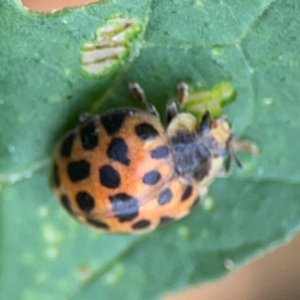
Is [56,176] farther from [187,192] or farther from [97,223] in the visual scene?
[187,192]

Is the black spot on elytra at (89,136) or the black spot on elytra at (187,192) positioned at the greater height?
the black spot on elytra at (89,136)

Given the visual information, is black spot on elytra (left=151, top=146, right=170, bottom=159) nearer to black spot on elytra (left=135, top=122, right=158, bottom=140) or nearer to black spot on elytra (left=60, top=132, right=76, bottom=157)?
black spot on elytra (left=135, top=122, right=158, bottom=140)

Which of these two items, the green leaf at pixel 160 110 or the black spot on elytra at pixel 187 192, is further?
the black spot on elytra at pixel 187 192

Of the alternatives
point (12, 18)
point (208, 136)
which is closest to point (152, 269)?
point (208, 136)

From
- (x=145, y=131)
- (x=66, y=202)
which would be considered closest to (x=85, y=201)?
(x=66, y=202)

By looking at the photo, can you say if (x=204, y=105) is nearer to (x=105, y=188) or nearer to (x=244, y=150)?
(x=244, y=150)

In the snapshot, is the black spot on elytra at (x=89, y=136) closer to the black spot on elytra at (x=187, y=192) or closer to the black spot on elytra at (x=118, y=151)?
the black spot on elytra at (x=118, y=151)

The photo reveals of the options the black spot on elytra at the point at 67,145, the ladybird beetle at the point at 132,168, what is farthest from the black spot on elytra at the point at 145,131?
the black spot on elytra at the point at 67,145

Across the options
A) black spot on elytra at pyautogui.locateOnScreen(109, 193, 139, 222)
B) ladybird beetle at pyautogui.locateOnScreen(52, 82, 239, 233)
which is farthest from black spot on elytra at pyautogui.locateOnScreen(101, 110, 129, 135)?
black spot on elytra at pyautogui.locateOnScreen(109, 193, 139, 222)
